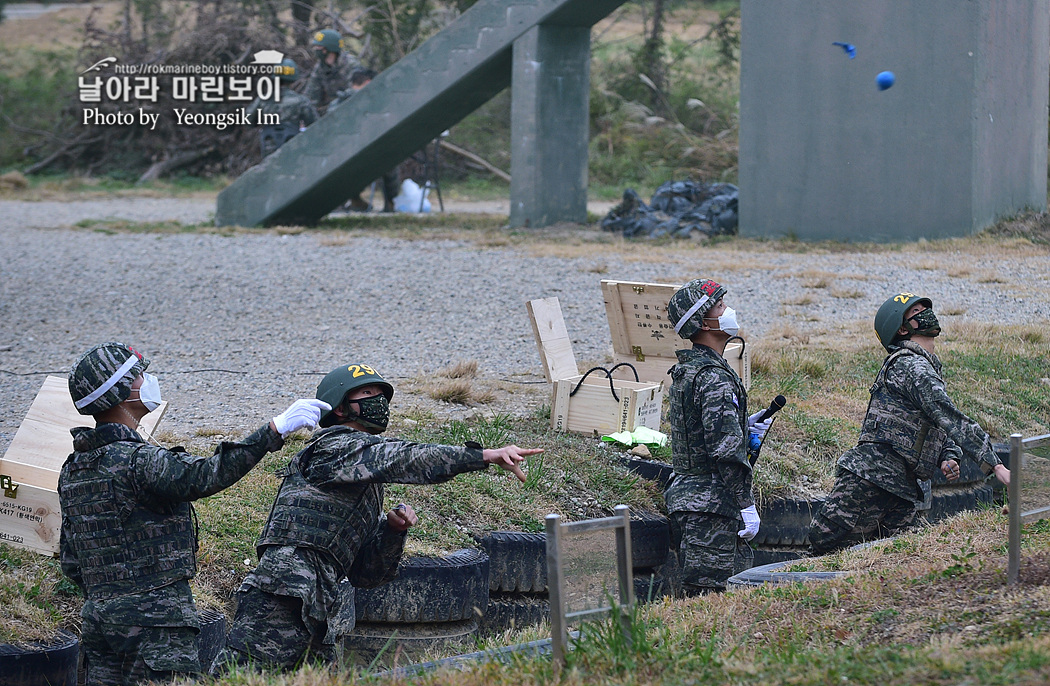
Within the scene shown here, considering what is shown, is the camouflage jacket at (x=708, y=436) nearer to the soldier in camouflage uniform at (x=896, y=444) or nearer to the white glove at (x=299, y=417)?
the soldier in camouflage uniform at (x=896, y=444)

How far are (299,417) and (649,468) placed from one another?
10.7ft

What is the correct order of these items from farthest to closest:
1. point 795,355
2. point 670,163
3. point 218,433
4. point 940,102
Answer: point 670,163 < point 940,102 < point 795,355 < point 218,433

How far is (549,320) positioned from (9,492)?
3.36 metres

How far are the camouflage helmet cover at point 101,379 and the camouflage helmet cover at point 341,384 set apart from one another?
687 millimetres

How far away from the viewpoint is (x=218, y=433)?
6.74m

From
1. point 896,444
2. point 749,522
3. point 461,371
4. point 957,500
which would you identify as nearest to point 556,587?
point 749,522

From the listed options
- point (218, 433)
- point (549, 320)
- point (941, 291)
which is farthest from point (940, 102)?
point (218, 433)

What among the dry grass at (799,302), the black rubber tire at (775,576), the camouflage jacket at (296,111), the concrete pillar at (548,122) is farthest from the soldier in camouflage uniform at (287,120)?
the black rubber tire at (775,576)

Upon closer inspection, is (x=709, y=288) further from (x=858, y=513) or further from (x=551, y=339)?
(x=551, y=339)

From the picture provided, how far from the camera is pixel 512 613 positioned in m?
5.89

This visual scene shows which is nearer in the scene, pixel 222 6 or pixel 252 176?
pixel 252 176

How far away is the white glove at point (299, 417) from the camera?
388 cm

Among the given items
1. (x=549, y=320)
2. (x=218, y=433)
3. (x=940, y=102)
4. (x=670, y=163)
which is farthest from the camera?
(x=670, y=163)

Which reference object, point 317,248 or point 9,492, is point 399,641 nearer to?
point 9,492
